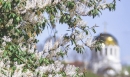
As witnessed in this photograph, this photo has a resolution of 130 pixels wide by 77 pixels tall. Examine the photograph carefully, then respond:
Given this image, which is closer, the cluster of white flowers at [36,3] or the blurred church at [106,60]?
the cluster of white flowers at [36,3]

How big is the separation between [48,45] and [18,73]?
0.93 m

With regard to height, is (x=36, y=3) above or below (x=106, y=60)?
above

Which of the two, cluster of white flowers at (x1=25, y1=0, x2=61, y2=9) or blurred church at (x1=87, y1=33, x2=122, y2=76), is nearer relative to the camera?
cluster of white flowers at (x1=25, y1=0, x2=61, y2=9)

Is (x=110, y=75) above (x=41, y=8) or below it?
below

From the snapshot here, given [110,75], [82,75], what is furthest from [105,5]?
[110,75]

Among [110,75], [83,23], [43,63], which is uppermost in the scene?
[83,23]

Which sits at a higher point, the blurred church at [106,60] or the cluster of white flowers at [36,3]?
the cluster of white flowers at [36,3]

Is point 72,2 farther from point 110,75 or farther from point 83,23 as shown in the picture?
point 110,75

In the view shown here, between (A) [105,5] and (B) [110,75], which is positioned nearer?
(A) [105,5]

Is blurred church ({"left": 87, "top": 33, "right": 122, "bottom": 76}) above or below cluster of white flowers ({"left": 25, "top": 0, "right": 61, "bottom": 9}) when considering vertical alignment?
below

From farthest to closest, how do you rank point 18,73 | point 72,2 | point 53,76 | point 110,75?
point 110,75 < point 72,2 < point 53,76 < point 18,73

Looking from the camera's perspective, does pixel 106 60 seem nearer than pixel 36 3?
No

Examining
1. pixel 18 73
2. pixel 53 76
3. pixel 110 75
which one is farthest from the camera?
pixel 110 75

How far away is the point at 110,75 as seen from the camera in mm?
72438
